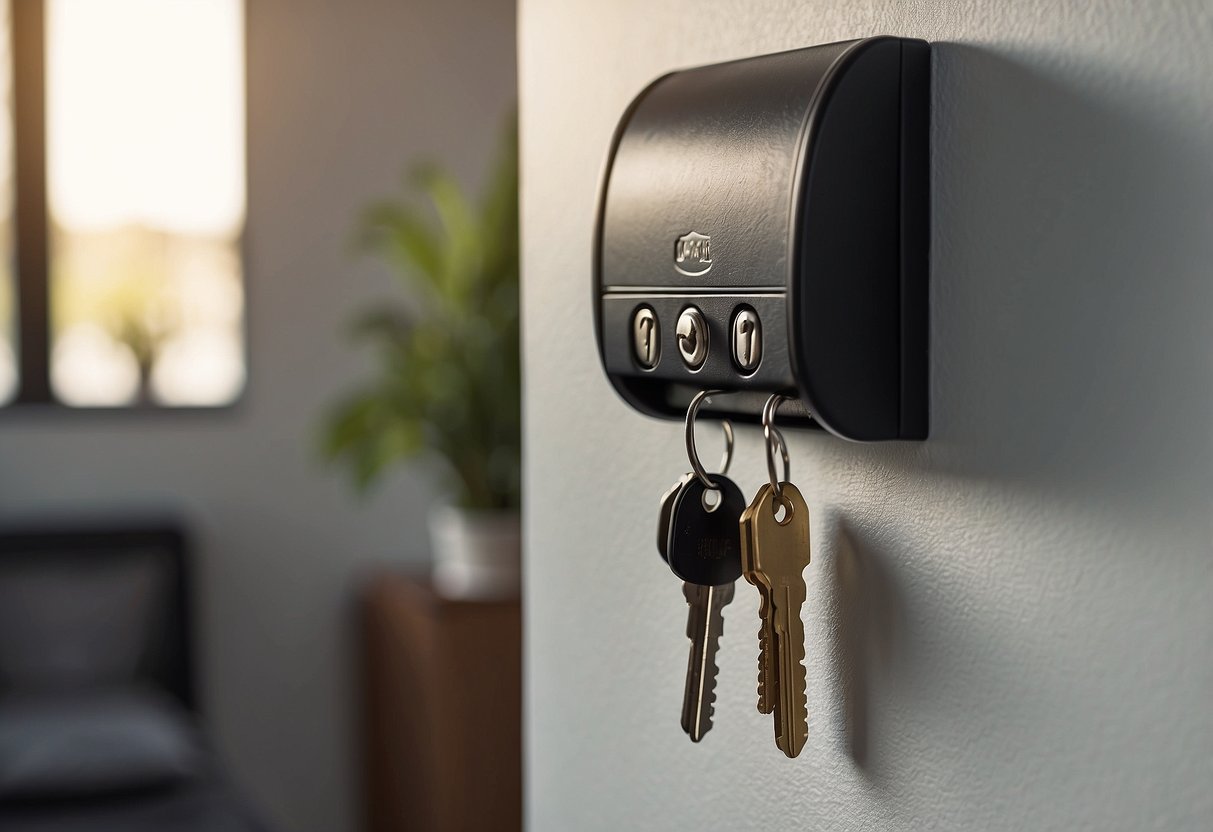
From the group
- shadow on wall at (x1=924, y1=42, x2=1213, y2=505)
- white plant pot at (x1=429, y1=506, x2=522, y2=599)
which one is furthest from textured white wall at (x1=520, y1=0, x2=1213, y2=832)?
white plant pot at (x1=429, y1=506, x2=522, y2=599)

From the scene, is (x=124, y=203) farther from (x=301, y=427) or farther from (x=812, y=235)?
(x=812, y=235)

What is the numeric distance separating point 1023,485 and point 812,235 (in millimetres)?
128

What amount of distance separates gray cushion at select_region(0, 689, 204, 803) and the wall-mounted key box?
2149 millimetres

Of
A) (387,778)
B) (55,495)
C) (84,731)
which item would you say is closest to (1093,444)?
(84,731)

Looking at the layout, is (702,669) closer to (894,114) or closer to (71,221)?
(894,114)

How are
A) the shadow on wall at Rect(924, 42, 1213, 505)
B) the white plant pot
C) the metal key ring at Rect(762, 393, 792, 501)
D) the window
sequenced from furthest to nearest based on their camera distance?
the window
the white plant pot
the metal key ring at Rect(762, 393, 792, 501)
the shadow on wall at Rect(924, 42, 1213, 505)

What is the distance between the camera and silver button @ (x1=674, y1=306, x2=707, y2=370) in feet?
1.85

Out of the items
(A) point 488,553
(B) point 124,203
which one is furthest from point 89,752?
(B) point 124,203

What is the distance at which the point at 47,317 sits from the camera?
300cm

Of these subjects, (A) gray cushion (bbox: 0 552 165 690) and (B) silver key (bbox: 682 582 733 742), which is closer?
(B) silver key (bbox: 682 582 733 742)

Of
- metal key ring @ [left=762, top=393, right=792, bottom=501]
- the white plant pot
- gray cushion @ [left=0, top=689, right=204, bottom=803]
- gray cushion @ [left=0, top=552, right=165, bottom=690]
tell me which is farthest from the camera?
gray cushion @ [left=0, top=552, right=165, bottom=690]

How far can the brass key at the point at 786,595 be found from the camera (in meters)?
0.55

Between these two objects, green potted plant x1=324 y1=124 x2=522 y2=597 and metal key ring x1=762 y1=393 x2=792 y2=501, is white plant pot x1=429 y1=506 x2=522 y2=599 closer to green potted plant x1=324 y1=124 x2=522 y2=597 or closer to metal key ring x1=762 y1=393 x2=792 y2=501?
green potted plant x1=324 y1=124 x2=522 y2=597

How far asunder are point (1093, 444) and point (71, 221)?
301 cm
